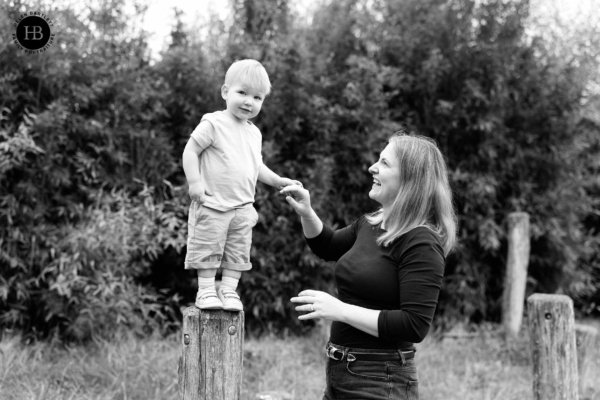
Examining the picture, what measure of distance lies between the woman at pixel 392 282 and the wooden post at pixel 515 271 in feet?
13.6

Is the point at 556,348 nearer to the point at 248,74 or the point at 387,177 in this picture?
the point at 387,177

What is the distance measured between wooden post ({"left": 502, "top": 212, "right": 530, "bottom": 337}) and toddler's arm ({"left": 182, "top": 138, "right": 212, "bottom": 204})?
180 inches

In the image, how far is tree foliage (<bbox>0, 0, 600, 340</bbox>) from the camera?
5.23 m

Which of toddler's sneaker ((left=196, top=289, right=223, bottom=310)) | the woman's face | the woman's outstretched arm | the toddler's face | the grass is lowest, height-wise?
the grass

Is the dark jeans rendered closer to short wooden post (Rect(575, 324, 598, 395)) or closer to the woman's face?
the woman's face

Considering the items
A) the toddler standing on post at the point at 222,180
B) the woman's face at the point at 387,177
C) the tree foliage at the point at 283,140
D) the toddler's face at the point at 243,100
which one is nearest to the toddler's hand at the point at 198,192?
the toddler standing on post at the point at 222,180

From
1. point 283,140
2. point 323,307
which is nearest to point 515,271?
point 283,140

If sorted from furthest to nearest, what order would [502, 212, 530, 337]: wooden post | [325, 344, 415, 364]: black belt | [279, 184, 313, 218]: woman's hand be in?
[502, 212, 530, 337]: wooden post, [279, 184, 313, 218]: woman's hand, [325, 344, 415, 364]: black belt

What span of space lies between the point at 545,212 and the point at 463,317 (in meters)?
1.42

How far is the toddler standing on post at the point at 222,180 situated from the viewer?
255cm

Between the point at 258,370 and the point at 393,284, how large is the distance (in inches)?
116

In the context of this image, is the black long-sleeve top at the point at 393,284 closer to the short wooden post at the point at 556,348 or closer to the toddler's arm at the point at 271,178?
the toddler's arm at the point at 271,178

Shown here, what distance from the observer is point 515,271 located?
6.48 meters

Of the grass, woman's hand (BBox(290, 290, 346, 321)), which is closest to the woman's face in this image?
woman's hand (BBox(290, 290, 346, 321))
